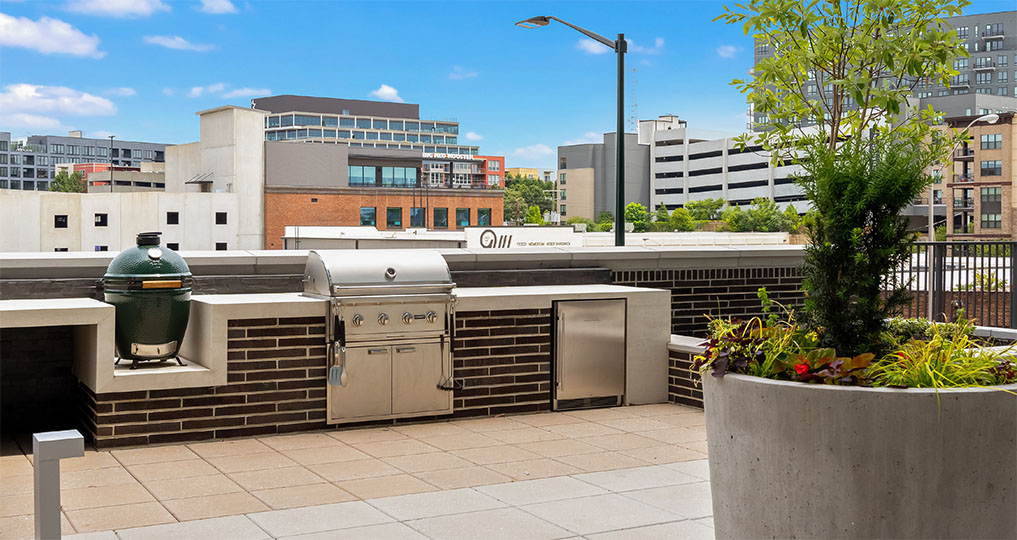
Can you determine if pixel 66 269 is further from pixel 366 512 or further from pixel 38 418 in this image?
pixel 366 512

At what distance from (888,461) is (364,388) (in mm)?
5669

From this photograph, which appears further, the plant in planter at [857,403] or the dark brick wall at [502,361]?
the dark brick wall at [502,361]

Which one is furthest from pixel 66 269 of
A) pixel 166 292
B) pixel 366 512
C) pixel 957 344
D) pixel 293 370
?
pixel 957 344

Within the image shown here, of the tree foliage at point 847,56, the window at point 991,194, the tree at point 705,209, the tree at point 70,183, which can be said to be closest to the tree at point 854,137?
the tree foliage at point 847,56

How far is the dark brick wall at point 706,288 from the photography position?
12.0 meters

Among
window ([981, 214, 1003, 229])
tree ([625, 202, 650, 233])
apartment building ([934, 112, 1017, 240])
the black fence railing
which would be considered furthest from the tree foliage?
tree ([625, 202, 650, 233])

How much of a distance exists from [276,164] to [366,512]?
10207 cm

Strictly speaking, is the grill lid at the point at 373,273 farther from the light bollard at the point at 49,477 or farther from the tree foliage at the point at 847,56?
the light bollard at the point at 49,477

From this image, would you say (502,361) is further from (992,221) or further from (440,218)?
(992,221)

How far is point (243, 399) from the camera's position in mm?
8680

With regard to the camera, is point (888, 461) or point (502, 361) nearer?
point (888, 461)

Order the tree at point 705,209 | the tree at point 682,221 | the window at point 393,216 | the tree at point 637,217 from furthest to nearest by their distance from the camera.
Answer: the tree at point 637,217
the tree at point 705,209
the tree at point 682,221
the window at point 393,216

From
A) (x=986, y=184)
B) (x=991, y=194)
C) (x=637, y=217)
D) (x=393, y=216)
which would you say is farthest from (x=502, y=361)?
(x=637, y=217)

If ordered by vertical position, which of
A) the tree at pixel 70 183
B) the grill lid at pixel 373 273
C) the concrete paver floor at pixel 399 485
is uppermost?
the tree at pixel 70 183
